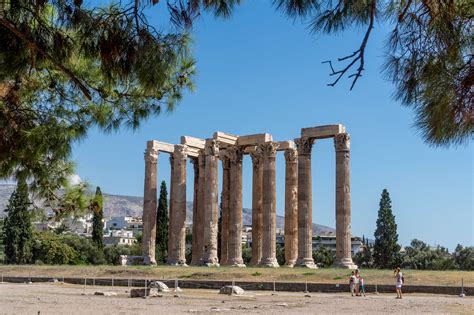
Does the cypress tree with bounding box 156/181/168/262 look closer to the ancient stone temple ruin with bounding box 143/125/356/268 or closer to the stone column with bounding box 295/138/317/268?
the ancient stone temple ruin with bounding box 143/125/356/268

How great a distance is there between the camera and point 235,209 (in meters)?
40.4

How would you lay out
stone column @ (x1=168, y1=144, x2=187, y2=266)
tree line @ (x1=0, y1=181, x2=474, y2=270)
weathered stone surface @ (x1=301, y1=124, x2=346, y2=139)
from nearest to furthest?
weathered stone surface @ (x1=301, y1=124, x2=346, y2=139), stone column @ (x1=168, y1=144, x2=187, y2=266), tree line @ (x1=0, y1=181, x2=474, y2=270)

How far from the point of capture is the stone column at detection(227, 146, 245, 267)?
39625 millimetres

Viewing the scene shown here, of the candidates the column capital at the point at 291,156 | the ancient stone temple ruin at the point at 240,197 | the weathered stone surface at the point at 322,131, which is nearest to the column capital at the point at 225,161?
the ancient stone temple ruin at the point at 240,197

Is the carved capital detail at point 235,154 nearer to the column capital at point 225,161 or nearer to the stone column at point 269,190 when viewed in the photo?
the column capital at point 225,161

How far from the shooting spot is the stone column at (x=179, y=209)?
40.7 meters

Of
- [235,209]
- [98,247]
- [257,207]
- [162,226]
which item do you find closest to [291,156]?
[257,207]

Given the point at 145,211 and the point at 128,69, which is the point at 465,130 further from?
the point at 145,211

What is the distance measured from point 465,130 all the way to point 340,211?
97.1 ft

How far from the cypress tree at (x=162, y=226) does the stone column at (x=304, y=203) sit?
16953 mm

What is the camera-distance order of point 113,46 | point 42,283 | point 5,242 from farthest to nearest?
point 5,242 → point 42,283 → point 113,46

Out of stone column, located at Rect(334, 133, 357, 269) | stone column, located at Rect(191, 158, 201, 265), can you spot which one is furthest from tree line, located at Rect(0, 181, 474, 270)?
stone column, located at Rect(334, 133, 357, 269)

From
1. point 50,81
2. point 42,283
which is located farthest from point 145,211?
point 50,81

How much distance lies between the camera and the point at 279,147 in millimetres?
40938
